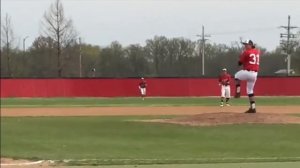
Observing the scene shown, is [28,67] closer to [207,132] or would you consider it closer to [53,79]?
[207,132]

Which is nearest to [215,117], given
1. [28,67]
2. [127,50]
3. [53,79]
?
[28,67]

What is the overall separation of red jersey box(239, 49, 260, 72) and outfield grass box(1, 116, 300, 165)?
1441 millimetres

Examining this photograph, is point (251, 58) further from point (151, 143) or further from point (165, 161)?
point (165, 161)

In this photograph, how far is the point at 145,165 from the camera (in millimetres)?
9219

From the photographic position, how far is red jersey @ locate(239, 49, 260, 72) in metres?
14.1

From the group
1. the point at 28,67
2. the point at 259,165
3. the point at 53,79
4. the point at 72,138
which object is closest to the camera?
the point at 259,165

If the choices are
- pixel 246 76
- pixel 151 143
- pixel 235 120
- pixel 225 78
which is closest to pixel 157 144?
pixel 151 143

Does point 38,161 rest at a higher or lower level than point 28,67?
lower

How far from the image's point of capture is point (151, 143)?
12344 mm

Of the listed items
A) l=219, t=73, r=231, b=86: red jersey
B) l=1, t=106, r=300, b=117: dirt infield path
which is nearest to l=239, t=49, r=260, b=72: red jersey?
l=1, t=106, r=300, b=117: dirt infield path

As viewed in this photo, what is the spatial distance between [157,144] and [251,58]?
3.55 m

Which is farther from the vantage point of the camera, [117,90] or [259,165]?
[117,90]

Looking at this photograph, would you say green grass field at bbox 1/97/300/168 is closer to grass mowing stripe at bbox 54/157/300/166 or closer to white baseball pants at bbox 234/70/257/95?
grass mowing stripe at bbox 54/157/300/166

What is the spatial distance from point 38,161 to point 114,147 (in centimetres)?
223
